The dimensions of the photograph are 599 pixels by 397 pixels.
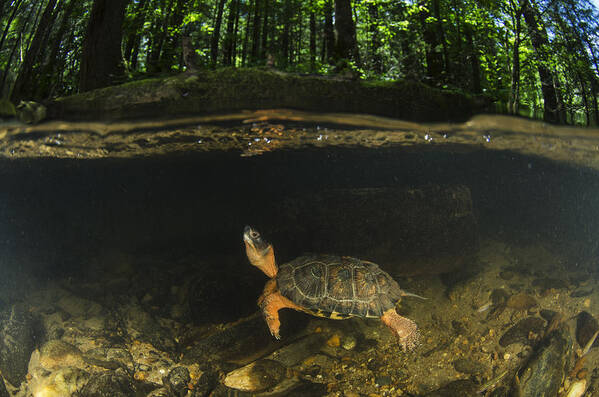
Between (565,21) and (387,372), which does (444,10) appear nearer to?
(565,21)

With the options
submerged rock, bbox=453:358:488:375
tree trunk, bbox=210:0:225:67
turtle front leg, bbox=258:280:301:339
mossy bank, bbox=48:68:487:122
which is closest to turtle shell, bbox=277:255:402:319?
turtle front leg, bbox=258:280:301:339

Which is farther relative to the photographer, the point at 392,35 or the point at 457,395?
the point at 457,395

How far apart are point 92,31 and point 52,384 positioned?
4.44 metres

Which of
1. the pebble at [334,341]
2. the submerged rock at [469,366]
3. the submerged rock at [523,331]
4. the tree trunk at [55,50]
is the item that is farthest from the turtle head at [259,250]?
the submerged rock at [523,331]

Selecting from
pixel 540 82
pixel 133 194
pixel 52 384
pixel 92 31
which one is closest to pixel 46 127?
pixel 92 31

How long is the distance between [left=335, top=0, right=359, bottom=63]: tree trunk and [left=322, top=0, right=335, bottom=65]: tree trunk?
0.05 meters

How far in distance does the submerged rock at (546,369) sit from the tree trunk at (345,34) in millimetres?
4911

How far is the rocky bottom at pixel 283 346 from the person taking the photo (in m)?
4.12

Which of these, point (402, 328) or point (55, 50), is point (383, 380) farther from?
point (55, 50)

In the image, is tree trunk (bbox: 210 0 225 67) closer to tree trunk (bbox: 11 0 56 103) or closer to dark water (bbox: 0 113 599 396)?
tree trunk (bbox: 11 0 56 103)

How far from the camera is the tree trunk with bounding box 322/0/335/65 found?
294cm

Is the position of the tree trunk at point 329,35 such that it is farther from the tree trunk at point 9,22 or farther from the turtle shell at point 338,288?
the tree trunk at point 9,22

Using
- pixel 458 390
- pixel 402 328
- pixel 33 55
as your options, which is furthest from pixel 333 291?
pixel 33 55

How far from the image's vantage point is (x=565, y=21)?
11.6ft
